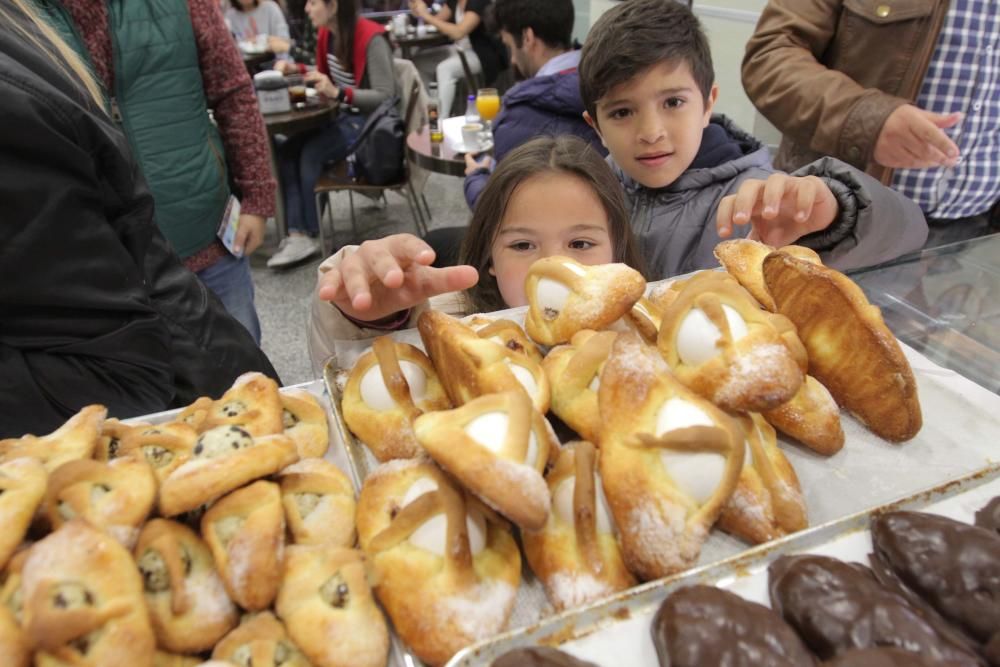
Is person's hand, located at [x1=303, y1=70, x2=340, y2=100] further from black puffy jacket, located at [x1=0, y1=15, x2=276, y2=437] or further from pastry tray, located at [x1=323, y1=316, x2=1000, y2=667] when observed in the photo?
pastry tray, located at [x1=323, y1=316, x2=1000, y2=667]

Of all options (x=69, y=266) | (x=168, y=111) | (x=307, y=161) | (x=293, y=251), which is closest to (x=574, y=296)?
(x=69, y=266)

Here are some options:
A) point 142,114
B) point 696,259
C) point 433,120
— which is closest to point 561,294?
point 696,259

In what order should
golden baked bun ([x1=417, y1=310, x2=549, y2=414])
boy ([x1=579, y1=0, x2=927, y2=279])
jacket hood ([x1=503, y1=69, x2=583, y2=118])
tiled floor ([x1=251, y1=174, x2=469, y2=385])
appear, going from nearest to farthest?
golden baked bun ([x1=417, y1=310, x2=549, y2=414]) → boy ([x1=579, y1=0, x2=927, y2=279]) → jacket hood ([x1=503, y1=69, x2=583, y2=118]) → tiled floor ([x1=251, y1=174, x2=469, y2=385])

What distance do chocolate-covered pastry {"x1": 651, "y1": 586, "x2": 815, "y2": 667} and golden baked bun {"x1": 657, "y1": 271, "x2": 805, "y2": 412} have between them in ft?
0.63

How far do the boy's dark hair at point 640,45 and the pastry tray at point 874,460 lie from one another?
106cm

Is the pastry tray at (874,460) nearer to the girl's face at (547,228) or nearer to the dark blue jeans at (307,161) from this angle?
the girl's face at (547,228)

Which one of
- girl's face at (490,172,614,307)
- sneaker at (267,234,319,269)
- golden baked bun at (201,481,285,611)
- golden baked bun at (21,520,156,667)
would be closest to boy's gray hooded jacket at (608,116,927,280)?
girl's face at (490,172,614,307)

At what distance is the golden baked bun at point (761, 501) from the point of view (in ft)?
1.82

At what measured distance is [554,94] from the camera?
2.37 meters

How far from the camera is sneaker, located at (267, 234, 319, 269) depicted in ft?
13.1

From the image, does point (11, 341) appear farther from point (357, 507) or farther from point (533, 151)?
point (533, 151)

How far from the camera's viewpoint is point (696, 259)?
165 centimetres

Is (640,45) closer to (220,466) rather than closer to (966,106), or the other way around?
(966,106)

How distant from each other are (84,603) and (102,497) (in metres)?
0.10
